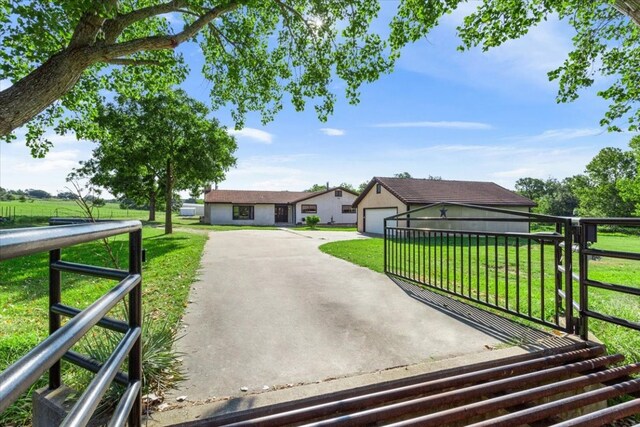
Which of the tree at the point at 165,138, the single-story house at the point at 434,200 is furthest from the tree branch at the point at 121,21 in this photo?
the single-story house at the point at 434,200

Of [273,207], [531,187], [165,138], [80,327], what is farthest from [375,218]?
[531,187]

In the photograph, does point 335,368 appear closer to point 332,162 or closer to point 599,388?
point 599,388

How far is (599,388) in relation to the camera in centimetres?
238

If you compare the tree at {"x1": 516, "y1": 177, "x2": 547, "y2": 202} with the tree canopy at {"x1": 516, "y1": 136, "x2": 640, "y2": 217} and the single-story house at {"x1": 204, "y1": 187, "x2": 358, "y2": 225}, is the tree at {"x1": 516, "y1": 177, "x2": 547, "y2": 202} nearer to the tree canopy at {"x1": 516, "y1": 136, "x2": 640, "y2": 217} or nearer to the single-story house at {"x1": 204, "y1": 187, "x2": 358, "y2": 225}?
the tree canopy at {"x1": 516, "y1": 136, "x2": 640, "y2": 217}

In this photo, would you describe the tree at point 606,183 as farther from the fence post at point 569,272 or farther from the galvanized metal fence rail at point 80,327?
the galvanized metal fence rail at point 80,327

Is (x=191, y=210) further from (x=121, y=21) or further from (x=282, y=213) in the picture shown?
(x=121, y=21)

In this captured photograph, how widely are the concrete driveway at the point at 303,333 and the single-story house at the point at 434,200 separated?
13563mm

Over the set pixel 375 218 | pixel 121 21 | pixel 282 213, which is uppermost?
pixel 121 21

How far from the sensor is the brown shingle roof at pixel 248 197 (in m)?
35.5

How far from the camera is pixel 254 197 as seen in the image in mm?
37219

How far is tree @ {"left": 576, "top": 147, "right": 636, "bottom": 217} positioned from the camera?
37.9 m

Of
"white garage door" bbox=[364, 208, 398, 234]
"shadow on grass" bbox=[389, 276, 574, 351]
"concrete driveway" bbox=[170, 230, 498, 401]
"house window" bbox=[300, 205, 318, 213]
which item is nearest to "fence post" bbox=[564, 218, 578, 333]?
"shadow on grass" bbox=[389, 276, 574, 351]

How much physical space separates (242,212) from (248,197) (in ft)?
6.53

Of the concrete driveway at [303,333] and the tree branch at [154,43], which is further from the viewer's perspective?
the tree branch at [154,43]
